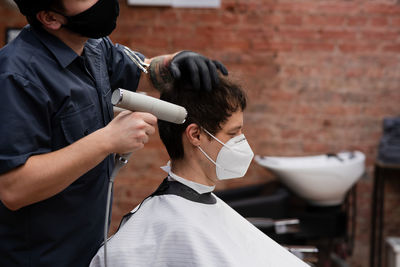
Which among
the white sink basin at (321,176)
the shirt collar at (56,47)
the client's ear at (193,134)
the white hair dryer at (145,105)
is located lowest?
the white sink basin at (321,176)

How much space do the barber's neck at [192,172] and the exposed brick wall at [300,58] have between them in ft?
5.78

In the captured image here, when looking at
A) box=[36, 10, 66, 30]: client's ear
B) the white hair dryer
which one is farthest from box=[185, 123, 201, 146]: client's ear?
box=[36, 10, 66, 30]: client's ear

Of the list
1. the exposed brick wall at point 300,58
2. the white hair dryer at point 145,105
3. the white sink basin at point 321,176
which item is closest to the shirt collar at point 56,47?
the white hair dryer at point 145,105

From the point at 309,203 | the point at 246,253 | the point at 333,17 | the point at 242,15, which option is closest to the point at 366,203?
the point at 309,203

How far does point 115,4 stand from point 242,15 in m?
1.97

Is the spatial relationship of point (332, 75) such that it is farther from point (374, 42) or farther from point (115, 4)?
point (115, 4)

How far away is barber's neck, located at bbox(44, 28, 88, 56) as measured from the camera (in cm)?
120

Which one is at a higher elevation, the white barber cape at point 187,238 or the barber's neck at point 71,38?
the barber's neck at point 71,38

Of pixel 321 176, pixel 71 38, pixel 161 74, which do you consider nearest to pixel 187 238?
pixel 161 74

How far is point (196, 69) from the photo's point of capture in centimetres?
121

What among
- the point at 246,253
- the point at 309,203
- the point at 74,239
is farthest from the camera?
the point at 309,203

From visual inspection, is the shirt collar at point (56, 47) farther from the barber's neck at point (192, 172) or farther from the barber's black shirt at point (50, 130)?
the barber's neck at point (192, 172)

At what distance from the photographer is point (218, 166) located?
139 cm

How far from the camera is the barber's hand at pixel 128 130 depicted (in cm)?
105
